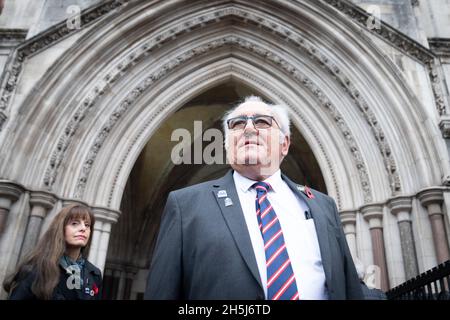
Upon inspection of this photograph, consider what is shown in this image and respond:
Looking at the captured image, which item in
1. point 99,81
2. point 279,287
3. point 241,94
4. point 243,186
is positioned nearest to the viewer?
point 279,287

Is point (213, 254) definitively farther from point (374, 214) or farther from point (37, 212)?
point (37, 212)

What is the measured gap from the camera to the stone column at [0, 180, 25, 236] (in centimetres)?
497

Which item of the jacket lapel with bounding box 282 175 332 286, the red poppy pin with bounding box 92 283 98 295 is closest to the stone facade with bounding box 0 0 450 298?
the red poppy pin with bounding box 92 283 98 295

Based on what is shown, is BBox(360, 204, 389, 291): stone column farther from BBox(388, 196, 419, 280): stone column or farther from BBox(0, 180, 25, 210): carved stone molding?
BBox(0, 180, 25, 210): carved stone molding

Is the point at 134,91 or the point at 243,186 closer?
the point at 243,186

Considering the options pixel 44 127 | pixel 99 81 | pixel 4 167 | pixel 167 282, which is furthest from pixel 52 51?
pixel 167 282

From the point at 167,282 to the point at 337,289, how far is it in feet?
1.93

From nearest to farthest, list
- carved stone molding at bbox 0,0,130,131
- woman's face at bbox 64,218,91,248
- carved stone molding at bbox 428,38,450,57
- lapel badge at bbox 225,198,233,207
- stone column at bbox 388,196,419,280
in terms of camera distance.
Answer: lapel badge at bbox 225,198,233,207 < woman's face at bbox 64,218,91,248 < stone column at bbox 388,196,419,280 < carved stone molding at bbox 0,0,130,131 < carved stone molding at bbox 428,38,450,57

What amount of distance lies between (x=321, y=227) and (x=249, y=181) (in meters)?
0.33

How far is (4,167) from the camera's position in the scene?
16.8ft

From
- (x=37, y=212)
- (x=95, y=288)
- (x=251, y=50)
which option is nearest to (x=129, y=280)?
(x=37, y=212)

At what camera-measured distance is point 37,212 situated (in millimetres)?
5215

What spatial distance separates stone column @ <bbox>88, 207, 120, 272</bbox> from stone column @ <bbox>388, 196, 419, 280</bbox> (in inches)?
177
